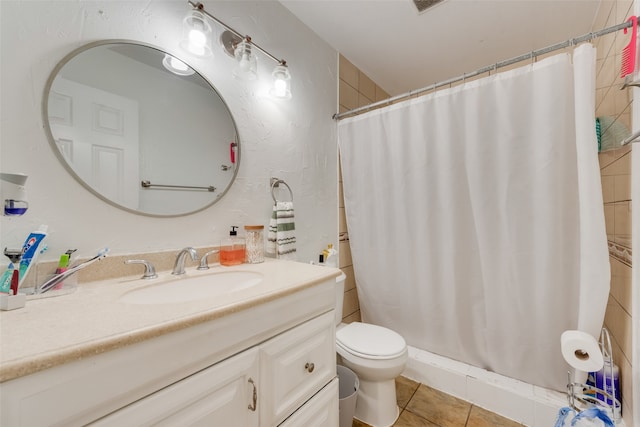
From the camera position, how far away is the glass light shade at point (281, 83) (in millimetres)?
1390

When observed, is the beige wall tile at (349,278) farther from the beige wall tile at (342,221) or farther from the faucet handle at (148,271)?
the faucet handle at (148,271)

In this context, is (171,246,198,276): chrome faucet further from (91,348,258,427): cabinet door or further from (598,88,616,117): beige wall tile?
(598,88,616,117): beige wall tile

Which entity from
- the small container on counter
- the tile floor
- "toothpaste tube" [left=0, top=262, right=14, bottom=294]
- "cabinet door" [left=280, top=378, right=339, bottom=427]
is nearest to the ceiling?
the small container on counter

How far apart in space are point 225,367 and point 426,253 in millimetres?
1342

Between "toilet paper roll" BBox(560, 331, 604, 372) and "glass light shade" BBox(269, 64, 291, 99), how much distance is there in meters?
1.71

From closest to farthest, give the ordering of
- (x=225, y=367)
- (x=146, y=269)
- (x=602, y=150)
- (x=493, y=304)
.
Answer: (x=225, y=367)
(x=146, y=269)
(x=602, y=150)
(x=493, y=304)

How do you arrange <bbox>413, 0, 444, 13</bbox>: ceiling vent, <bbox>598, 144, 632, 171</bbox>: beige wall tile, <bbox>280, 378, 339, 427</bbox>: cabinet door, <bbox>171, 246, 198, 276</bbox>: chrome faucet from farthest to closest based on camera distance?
<bbox>413, 0, 444, 13</bbox>: ceiling vent, <bbox>598, 144, 632, 171</bbox>: beige wall tile, <bbox>171, 246, 198, 276</bbox>: chrome faucet, <bbox>280, 378, 339, 427</bbox>: cabinet door

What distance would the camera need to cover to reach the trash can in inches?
46.5

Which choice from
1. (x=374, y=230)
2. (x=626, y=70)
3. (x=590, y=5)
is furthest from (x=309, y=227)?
(x=590, y=5)

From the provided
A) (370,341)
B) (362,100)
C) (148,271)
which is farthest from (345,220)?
(148,271)

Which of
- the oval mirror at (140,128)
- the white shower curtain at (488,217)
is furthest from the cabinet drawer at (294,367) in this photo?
the white shower curtain at (488,217)

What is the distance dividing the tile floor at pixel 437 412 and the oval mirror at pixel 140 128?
145cm

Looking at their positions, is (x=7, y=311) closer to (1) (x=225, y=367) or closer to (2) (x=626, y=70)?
(1) (x=225, y=367)

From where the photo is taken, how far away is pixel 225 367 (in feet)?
2.07
